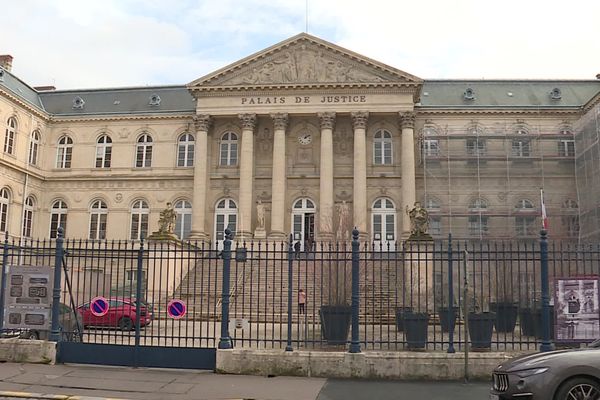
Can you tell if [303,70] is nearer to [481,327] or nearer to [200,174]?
[200,174]

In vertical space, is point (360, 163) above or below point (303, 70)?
below

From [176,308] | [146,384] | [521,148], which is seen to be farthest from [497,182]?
[146,384]

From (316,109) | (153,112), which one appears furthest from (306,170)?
(153,112)

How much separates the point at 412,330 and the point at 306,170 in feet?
103

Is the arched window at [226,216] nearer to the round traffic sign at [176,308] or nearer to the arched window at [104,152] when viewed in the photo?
the arched window at [104,152]

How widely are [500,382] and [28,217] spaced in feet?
141

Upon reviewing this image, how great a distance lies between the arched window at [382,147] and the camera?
4391 cm

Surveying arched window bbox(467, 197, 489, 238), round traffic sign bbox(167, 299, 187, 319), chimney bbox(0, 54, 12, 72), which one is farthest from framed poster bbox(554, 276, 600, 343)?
chimney bbox(0, 54, 12, 72)

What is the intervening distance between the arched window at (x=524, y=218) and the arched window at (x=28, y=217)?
3504cm

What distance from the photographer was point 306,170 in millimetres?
44156

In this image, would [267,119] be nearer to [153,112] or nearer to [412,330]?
[153,112]

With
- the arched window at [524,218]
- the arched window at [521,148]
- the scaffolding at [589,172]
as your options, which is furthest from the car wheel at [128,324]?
the arched window at [521,148]

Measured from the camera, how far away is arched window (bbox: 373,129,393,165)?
4391 cm

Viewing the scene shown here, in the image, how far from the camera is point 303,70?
4294 centimetres
